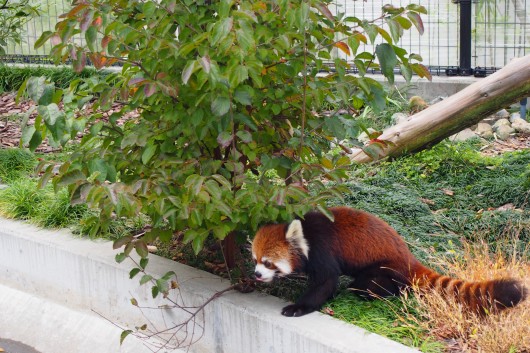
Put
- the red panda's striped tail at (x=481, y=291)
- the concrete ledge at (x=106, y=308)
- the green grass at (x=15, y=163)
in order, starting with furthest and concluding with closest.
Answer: the green grass at (x=15, y=163) < the concrete ledge at (x=106, y=308) < the red panda's striped tail at (x=481, y=291)

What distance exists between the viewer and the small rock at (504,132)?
891 cm

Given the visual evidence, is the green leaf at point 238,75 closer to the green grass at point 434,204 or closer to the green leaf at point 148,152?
the green leaf at point 148,152

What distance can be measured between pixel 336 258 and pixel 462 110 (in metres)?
3.16

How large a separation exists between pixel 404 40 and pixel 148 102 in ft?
24.6

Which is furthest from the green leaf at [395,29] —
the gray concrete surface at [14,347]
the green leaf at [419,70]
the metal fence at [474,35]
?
the metal fence at [474,35]

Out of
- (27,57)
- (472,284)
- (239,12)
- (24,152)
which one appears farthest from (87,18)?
A: (27,57)

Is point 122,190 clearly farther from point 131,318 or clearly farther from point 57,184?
point 131,318

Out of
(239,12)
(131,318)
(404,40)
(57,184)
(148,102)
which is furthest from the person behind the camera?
(404,40)

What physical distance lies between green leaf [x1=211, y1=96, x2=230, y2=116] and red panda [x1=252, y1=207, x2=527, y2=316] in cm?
87

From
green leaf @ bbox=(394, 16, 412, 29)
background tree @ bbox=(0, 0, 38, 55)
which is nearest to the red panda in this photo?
green leaf @ bbox=(394, 16, 412, 29)

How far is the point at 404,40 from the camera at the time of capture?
11.7 metres

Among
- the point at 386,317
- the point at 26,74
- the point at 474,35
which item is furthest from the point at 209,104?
the point at 26,74

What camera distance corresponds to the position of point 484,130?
30.0 ft

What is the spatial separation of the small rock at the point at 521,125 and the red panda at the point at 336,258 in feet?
15.7
